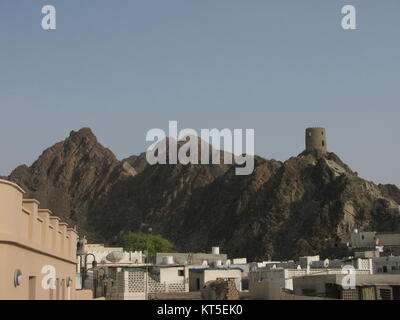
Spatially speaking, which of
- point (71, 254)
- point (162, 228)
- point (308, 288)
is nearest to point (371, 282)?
point (308, 288)

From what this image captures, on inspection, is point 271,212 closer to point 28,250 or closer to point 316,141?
point 316,141

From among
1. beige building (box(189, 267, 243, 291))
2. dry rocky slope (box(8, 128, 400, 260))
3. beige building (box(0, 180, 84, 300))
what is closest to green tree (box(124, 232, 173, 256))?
dry rocky slope (box(8, 128, 400, 260))

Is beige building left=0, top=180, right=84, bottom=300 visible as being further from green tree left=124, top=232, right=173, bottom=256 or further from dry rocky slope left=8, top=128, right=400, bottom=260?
green tree left=124, top=232, right=173, bottom=256

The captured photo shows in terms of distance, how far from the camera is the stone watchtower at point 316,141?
158250mm

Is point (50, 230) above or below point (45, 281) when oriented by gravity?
above

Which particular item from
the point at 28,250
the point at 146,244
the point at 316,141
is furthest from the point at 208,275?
the point at 316,141

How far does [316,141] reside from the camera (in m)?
160

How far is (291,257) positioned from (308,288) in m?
89.3

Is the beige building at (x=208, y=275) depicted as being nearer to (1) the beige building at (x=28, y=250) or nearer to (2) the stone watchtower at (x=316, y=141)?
(1) the beige building at (x=28, y=250)

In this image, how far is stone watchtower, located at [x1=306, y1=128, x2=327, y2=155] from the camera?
158250 millimetres
